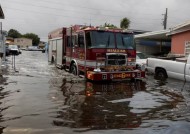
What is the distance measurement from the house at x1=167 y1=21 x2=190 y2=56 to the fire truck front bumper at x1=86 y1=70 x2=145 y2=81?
10.7 metres

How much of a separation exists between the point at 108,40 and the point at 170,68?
3.44 m

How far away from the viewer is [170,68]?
50.3ft

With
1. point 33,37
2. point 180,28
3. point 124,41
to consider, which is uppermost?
point 33,37

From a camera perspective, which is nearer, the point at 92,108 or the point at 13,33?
the point at 92,108

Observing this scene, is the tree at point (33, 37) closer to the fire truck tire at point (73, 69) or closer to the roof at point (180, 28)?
the roof at point (180, 28)

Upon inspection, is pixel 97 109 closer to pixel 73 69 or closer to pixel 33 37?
pixel 73 69

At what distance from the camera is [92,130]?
6.57m

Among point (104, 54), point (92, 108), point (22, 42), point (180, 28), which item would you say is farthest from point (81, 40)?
point (22, 42)

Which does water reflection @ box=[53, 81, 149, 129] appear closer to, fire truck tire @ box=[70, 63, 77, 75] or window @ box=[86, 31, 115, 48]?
window @ box=[86, 31, 115, 48]

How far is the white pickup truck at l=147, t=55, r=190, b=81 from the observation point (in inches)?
558

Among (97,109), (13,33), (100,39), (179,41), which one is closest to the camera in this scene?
(97,109)

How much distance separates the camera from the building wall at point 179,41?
82.5 ft

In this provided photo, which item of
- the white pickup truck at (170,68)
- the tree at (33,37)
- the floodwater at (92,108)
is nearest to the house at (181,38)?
the white pickup truck at (170,68)

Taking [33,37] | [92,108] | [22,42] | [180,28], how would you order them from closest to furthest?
[92,108] < [180,28] < [22,42] < [33,37]
